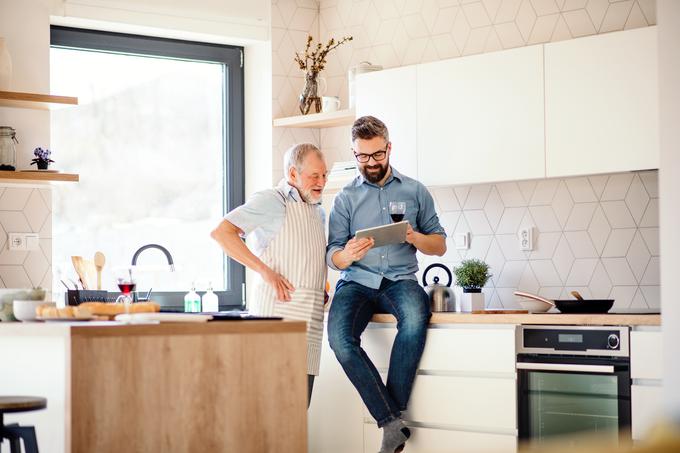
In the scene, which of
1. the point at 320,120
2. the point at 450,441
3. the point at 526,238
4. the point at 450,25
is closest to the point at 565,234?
the point at 526,238

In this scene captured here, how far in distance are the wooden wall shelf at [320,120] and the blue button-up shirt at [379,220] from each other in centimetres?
97

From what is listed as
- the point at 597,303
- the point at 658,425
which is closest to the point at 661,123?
the point at 597,303

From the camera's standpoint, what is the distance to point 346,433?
4699mm

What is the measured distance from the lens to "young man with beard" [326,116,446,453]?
437 centimetres

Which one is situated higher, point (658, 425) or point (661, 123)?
point (661, 123)

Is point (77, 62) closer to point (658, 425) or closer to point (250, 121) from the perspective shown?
point (250, 121)

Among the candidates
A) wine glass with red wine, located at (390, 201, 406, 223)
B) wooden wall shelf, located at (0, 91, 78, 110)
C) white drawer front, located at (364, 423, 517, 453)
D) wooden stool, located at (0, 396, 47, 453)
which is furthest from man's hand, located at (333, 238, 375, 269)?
wooden wall shelf, located at (0, 91, 78, 110)

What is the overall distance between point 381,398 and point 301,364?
1.31 meters


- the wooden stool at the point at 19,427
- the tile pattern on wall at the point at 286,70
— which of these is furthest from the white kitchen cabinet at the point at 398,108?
the wooden stool at the point at 19,427

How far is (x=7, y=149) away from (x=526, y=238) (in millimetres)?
2543

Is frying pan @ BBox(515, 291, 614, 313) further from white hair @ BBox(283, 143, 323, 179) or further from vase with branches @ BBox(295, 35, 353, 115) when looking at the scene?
vase with branches @ BBox(295, 35, 353, 115)

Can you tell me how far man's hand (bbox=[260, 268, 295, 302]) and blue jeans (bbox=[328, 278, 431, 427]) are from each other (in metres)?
0.38

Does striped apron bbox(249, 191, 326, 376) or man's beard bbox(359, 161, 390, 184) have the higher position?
man's beard bbox(359, 161, 390, 184)

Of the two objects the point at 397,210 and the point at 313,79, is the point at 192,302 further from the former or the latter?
the point at 397,210
